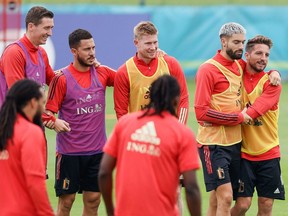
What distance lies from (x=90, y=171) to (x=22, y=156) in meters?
3.46

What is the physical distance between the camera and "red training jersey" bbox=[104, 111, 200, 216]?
25.3ft

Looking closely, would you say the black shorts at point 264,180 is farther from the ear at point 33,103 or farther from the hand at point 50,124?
the ear at point 33,103

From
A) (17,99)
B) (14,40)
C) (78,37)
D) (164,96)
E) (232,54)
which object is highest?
(78,37)

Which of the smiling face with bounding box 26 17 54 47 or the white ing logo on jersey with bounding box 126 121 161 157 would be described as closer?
the white ing logo on jersey with bounding box 126 121 161 157

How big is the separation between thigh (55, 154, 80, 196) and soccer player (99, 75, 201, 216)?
3.37m

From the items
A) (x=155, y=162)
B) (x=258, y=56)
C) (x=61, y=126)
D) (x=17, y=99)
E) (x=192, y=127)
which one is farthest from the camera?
(x=192, y=127)

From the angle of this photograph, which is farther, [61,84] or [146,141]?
[61,84]

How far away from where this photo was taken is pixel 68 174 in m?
11.3

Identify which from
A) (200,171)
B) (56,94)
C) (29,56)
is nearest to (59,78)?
(56,94)

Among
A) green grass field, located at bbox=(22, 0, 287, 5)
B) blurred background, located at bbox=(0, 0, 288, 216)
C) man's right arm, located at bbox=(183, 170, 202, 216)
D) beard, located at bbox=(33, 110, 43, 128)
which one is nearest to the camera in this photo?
man's right arm, located at bbox=(183, 170, 202, 216)

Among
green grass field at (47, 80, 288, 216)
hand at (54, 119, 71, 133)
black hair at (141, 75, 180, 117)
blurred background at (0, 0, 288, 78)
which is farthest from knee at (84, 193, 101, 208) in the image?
blurred background at (0, 0, 288, 78)

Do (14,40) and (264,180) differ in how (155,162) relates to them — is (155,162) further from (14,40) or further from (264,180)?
(14,40)

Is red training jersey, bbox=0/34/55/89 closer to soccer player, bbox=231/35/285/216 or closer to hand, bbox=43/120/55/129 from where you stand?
hand, bbox=43/120/55/129

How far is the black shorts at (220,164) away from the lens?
11.0m
